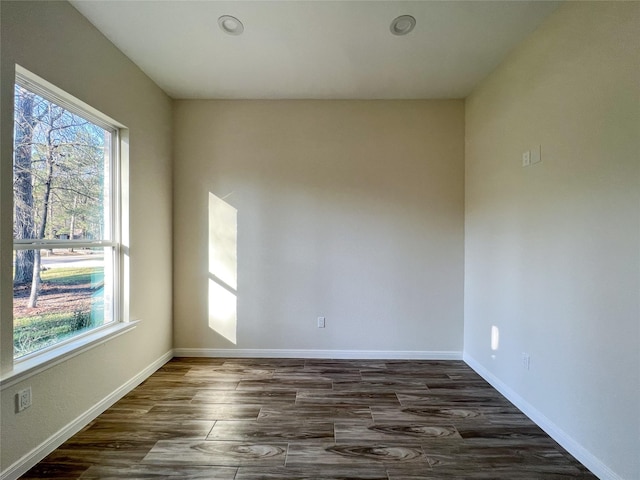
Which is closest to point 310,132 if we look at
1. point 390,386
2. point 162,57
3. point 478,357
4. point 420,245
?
point 162,57

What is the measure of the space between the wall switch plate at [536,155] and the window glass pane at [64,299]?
10.8 ft

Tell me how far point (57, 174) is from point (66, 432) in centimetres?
164

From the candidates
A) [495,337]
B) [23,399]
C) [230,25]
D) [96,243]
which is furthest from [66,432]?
[495,337]

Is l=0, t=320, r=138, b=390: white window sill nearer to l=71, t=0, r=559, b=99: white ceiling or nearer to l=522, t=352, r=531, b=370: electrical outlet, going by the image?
l=71, t=0, r=559, b=99: white ceiling

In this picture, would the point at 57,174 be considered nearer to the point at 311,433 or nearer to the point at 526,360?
the point at 311,433

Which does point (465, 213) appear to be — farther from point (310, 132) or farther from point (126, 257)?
point (126, 257)

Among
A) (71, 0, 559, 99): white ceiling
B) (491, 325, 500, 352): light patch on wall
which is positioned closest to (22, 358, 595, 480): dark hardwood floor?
(491, 325, 500, 352): light patch on wall

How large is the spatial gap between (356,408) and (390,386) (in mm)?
492

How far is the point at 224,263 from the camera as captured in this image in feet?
11.0

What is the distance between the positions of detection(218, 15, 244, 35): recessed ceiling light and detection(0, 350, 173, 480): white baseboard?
9.32ft

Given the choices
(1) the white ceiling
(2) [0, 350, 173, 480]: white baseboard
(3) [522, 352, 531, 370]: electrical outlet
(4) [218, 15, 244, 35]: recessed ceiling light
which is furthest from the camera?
(3) [522, 352, 531, 370]: electrical outlet

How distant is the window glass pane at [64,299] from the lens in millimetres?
1794

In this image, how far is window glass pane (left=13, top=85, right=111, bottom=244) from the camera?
177cm

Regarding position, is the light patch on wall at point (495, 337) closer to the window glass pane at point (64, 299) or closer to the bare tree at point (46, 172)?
the window glass pane at point (64, 299)
